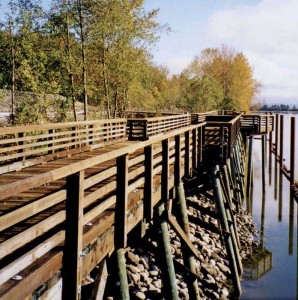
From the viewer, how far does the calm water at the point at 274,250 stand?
1174 centimetres

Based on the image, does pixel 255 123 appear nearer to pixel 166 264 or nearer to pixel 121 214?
pixel 166 264

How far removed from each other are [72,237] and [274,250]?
13.0 metres

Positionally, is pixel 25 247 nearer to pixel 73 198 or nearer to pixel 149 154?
pixel 73 198

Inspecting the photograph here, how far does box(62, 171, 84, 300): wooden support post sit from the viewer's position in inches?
134

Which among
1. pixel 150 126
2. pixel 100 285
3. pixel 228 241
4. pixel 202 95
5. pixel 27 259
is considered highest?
pixel 202 95

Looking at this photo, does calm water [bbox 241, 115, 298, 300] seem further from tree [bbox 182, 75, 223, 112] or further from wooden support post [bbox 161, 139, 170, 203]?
tree [bbox 182, 75, 223, 112]

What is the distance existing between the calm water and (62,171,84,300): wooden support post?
8232 millimetres

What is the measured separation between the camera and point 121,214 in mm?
4824

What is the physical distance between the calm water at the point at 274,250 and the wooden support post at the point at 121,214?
6.75 meters

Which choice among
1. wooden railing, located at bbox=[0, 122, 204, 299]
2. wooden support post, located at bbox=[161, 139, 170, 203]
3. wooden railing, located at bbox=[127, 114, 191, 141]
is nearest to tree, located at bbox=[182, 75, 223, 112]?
wooden railing, located at bbox=[127, 114, 191, 141]

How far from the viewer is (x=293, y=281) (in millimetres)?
12656

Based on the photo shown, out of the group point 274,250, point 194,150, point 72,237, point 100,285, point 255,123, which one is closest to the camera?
point 72,237

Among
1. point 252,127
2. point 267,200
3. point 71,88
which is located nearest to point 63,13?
point 71,88

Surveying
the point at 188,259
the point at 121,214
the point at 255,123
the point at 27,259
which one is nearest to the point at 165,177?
the point at 188,259
